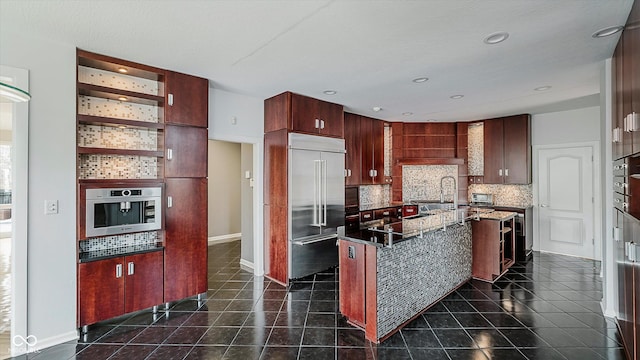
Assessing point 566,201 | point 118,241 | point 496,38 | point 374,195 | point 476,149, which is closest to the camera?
point 496,38

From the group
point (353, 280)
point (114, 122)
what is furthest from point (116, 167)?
point (353, 280)

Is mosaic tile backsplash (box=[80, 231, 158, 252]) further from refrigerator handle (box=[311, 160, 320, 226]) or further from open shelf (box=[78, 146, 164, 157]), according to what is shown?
refrigerator handle (box=[311, 160, 320, 226])

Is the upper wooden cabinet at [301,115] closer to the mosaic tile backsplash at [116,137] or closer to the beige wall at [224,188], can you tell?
the mosaic tile backsplash at [116,137]

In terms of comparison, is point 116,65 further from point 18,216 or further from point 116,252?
point 116,252

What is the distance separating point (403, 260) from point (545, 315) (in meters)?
1.69

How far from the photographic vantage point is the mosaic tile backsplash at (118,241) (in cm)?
296

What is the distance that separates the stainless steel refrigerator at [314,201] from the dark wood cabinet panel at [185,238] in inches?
45.7

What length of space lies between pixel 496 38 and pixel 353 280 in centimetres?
254

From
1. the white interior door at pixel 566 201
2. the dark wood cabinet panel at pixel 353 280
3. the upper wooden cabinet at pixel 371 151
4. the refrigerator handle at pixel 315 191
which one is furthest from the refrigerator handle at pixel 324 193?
the white interior door at pixel 566 201

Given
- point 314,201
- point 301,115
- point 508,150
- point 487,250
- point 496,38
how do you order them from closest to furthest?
point 496,38, point 487,250, point 301,115, point 314,201, point 508,150

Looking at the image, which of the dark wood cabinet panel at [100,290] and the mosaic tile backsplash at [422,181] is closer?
the dark wood cabinet panel at [100,290]

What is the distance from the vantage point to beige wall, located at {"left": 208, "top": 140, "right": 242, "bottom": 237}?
21.9ft

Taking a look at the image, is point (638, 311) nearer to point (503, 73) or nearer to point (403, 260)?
point (403, 260)

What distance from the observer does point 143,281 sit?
3035 millimetres
